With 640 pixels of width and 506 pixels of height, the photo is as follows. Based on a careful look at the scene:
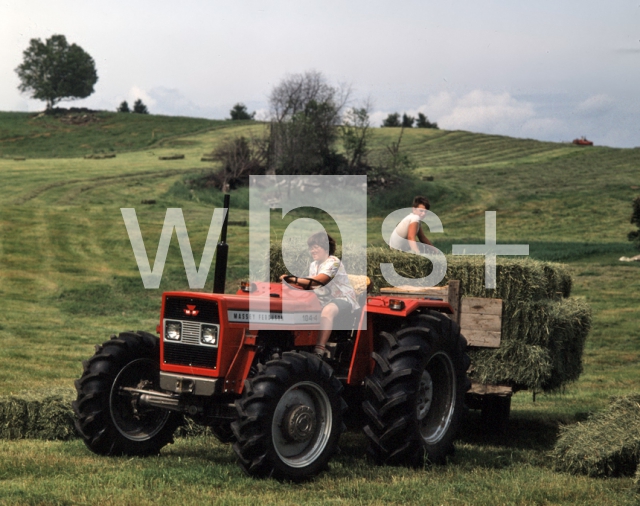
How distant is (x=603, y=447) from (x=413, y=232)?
145 inches

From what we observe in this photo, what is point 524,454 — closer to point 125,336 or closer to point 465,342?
point 465,342

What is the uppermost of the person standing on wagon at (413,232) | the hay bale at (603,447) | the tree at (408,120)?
the tree at (408,120)

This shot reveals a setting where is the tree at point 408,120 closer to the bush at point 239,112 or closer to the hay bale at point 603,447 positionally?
the bush at point 239,112

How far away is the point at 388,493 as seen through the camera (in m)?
6.41

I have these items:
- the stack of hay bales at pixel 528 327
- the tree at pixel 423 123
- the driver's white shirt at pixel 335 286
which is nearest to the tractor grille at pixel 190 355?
the driver's white shirt at pixel 335 286

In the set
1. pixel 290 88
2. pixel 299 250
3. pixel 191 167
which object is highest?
pixel 290 88

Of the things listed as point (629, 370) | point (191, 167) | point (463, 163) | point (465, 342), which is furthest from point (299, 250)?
point (463, 163)

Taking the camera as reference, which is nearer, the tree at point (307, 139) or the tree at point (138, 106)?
the tree at point (307, 139)

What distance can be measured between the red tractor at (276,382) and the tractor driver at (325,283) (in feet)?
0.31

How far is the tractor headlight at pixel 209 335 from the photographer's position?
7.08 meters

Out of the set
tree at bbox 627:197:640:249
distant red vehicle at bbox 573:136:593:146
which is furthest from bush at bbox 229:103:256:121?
tree at bbox 627:197:640:249

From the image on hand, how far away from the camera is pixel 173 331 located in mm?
7340

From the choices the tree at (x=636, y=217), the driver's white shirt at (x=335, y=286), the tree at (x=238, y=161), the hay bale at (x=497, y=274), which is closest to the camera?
the driver's white shirt at (x=335, y=286)

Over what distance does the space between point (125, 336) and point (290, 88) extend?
54.6 metres
